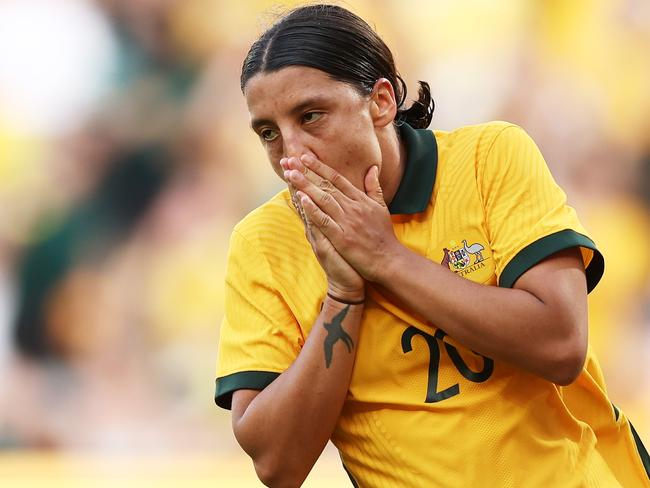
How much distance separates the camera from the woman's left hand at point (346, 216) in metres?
1.55

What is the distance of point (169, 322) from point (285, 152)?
2709 millimetres

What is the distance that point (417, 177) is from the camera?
1705 millimetres

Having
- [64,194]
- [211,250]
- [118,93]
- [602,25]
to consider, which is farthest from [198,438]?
[602,25]

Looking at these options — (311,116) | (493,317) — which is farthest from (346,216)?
(493,317)

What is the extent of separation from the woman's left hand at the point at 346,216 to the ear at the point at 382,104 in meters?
0.16

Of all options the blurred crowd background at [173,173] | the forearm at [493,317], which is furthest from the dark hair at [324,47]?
the blurred crowd background at [173,173]

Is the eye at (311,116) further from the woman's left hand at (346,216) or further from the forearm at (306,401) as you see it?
the forearm at (306,401)

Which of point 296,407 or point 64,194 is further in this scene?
point 64,194

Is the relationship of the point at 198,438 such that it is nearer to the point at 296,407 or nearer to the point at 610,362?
the point at 610,362

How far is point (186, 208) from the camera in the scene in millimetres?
4281

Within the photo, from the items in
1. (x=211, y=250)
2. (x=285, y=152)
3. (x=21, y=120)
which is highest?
(x=21, y=120)

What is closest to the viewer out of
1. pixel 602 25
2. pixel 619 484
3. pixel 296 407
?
pixel 296 407

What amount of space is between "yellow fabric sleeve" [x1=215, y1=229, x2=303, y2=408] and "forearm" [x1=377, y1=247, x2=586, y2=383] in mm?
229

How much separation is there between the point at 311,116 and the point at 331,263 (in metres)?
0.23
